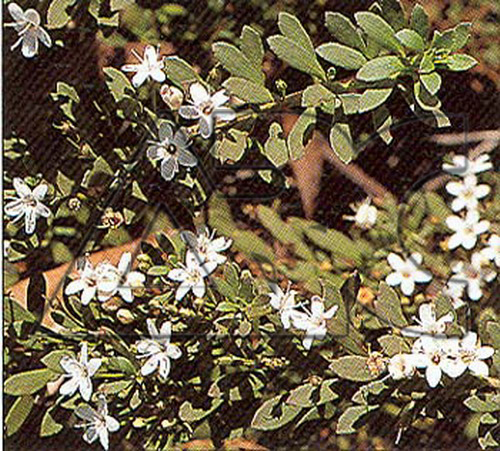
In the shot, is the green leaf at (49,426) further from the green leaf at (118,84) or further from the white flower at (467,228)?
the white flower at (467,228)

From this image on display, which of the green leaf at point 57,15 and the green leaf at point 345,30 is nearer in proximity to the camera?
the green leaf at point 345,30

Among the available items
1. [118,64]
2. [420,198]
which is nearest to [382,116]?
[420,198]

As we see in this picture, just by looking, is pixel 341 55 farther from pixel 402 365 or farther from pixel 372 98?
pixel 402 365

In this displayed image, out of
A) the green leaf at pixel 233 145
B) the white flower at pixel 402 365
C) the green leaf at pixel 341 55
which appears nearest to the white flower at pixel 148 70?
the green leaf at pixel 233 145

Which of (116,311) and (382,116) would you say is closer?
(382,116)

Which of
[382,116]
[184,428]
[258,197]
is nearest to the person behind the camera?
[382,116]

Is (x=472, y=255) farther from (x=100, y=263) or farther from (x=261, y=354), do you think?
(x=100, y=263)
